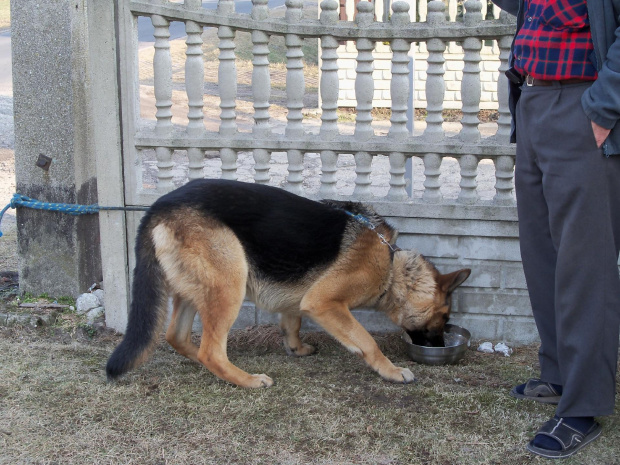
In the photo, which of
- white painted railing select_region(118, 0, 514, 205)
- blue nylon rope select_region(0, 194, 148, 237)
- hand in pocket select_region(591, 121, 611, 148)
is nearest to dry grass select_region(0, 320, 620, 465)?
blue nylon rope select_region(0, 194, 148, 237)

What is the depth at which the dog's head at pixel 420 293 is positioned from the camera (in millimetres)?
4355

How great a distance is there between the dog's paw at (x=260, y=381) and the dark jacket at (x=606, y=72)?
7.22 feet

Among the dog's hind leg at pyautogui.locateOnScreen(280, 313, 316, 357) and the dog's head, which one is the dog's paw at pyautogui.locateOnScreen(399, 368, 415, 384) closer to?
the dog's head

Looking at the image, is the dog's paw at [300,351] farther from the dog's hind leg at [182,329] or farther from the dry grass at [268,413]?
the dog's hind leg at [182,329]

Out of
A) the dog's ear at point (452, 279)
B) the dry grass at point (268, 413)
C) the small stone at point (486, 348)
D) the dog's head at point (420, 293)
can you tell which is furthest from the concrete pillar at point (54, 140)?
the small stone at point (486, 348)

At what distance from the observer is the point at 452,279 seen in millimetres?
4328

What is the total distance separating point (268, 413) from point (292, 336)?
101cm

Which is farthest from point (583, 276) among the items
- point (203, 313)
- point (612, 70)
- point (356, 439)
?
point (203, 313)

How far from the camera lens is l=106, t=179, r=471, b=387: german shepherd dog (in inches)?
153

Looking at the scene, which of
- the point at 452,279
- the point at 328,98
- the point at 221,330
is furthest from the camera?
the point at 328,98

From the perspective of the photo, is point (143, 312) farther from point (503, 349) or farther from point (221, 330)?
point (503, 349)

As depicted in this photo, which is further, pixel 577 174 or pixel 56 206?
pixel 56 206

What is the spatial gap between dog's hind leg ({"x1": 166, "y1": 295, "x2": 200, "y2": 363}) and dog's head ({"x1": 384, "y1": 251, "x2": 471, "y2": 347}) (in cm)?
125

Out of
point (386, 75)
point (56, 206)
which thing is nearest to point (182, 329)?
point (56, 206)
